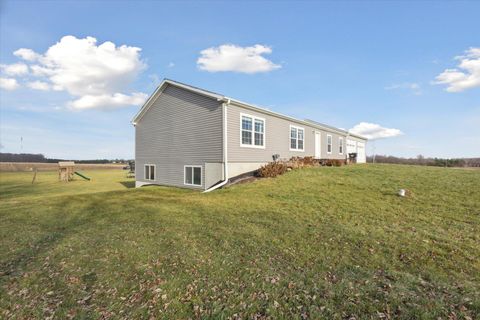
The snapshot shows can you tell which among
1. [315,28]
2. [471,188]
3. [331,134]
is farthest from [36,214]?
[331,134]

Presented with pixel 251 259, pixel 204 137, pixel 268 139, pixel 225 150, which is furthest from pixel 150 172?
pixel 251 259

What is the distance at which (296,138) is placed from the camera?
68.6 feet

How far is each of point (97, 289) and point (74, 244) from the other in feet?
9.49

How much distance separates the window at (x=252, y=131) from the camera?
1605cm

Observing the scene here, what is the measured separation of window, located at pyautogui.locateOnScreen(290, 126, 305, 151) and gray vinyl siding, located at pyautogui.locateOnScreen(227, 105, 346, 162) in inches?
12.3

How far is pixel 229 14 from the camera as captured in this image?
15.6 meters

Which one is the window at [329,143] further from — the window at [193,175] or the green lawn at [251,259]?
the green lawn at [251,259]

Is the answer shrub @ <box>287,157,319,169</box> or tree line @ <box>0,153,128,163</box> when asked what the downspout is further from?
tree line @ <box>0,153,128,163</box>

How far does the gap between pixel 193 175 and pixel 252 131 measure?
14.8 feet

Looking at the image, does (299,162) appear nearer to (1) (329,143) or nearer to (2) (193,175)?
(2) (193,175)

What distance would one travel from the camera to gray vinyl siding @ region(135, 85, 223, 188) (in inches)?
615

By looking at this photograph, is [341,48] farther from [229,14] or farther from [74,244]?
[74,244]

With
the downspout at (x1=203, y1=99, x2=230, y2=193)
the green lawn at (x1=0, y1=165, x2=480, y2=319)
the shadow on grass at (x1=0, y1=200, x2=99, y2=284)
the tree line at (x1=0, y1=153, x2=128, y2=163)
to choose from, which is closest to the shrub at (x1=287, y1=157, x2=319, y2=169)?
the downspout at (x1=203, y1=99, x2=230, y2=193)

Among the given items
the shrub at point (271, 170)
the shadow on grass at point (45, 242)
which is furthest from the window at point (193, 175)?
the shadow on grass at point (45, 242)
